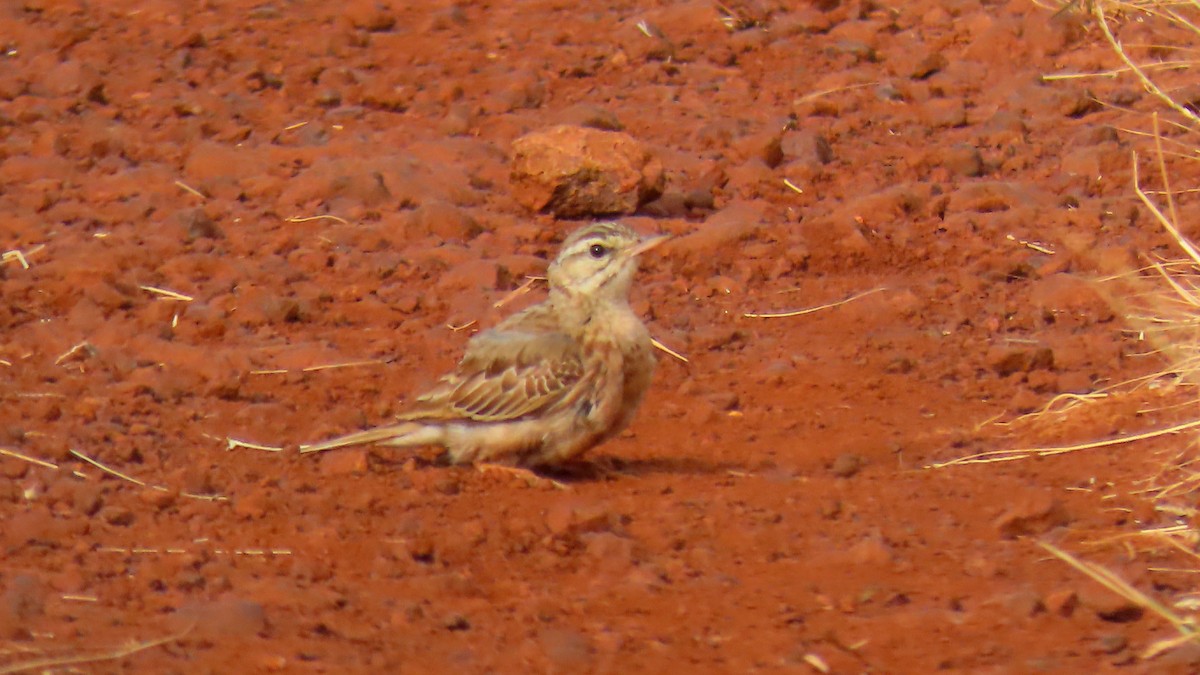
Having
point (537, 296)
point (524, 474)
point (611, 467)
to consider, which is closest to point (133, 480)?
point (524, 474)

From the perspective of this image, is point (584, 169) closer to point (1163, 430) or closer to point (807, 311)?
point (807, 311)

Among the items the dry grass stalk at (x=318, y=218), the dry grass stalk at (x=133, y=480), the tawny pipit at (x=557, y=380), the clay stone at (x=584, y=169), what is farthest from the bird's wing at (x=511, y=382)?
the dry grass stalk at (x=318, y=218)

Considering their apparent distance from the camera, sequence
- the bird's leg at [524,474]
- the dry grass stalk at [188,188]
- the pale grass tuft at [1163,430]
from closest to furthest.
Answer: the pale grass tuft at [1163,430] → the bird's leg at [524,474] → the dry grass stalk at [188,188]

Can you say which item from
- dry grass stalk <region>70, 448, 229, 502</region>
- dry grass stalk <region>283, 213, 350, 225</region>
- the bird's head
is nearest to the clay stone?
dry grass stalk <region>283, 213, 350, 225</region>

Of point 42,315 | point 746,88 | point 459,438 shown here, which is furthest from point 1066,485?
point 746,88

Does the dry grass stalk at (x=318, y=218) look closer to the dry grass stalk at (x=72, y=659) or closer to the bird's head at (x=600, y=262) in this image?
the bird's head at (x=600, y=262)

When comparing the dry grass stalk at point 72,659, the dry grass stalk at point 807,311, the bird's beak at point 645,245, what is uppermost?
the bird's beak at point 645,245
